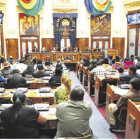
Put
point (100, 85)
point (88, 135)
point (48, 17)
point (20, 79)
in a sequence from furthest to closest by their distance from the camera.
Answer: point (48, 17)
point (100, 85)
point (20, 79)
point (88, 135)

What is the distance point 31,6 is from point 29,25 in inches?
70.6

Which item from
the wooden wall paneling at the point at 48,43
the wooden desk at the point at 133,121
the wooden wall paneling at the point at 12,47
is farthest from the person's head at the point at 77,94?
the wooden wall paneling at the point at 48,43

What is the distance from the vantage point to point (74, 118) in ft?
9.12

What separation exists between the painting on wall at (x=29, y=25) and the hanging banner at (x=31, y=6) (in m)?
1.02

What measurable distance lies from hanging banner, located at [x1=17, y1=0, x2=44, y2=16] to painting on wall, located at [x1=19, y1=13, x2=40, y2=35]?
1.02 m

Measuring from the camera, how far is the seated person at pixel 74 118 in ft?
9.13

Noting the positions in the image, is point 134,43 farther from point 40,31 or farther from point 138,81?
point 138,81

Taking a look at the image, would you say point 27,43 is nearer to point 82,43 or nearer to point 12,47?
point 12,47

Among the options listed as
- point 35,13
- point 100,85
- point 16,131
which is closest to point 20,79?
point 100,85

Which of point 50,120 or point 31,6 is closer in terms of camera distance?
point 50,120

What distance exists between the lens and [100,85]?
249 inches

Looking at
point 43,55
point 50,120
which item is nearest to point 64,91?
point 50,120

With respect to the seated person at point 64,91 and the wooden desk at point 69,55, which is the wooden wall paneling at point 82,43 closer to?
the wooden desk at point 69,55

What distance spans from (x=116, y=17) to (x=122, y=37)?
1743 millimetres
